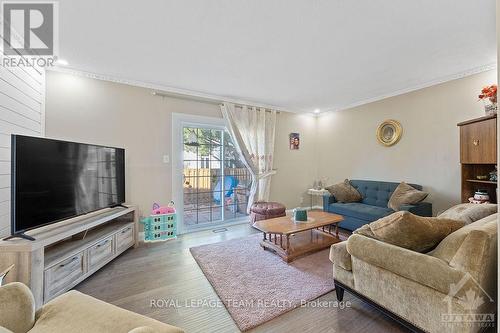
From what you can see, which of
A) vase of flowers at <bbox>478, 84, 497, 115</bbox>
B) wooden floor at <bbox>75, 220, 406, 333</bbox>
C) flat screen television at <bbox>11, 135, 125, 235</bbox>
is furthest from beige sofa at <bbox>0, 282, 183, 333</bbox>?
vase of flowers at <bbox>478, 84, 497, 115</bbox>

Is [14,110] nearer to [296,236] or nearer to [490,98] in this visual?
[296,236]

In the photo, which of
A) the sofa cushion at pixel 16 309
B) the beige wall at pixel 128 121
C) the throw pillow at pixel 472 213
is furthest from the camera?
the beige wall at pixel 128 121

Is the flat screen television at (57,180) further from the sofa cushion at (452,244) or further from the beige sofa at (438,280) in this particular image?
the sofa cushion at (452,244)

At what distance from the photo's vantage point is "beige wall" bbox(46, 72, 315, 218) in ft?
9.04

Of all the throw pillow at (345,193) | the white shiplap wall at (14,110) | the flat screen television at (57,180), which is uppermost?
the white shiplap wall at (14,110)

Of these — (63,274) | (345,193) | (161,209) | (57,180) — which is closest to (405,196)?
(345,193)

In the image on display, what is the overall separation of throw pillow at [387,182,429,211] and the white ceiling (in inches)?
66.5

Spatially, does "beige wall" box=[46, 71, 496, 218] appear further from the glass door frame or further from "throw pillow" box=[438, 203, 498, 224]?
"throw pillow" box=[438, 203, 498, 224]

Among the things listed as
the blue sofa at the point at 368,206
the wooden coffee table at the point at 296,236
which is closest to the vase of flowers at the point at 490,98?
the blue sofa at the point at 368,206

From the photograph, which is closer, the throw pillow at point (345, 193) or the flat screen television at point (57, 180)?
the flat screen television at point (57, 180)

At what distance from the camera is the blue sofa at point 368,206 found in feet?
10.1

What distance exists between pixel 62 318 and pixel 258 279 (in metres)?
1.55

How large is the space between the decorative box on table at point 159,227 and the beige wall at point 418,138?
3.68m

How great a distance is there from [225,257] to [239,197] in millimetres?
1786
